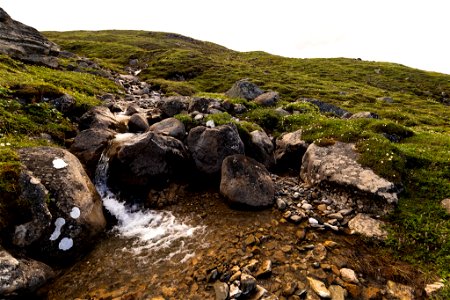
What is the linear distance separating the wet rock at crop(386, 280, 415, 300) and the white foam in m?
12.0

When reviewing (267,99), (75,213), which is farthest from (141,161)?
(267,99)

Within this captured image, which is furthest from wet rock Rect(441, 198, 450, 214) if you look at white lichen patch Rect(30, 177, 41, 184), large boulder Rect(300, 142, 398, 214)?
white lichen patch Rect(30, 177, 41, 184)

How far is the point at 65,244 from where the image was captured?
9.82 m

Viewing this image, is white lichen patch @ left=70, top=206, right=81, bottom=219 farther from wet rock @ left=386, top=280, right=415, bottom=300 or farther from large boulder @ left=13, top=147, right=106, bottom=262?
wet rock @ left=386, top=280, right=415, bottom=300

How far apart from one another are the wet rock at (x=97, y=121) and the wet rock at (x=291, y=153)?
9.73 m

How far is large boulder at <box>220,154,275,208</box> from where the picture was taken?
12758 millimetres

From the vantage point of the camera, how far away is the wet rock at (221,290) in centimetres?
816

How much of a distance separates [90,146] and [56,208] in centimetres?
517

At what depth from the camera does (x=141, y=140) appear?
547 inches

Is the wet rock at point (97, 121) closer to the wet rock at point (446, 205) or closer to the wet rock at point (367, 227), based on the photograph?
the wet rock at point (367, 227)

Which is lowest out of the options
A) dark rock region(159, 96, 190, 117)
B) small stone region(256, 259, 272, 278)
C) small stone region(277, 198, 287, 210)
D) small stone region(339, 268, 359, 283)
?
small stone region(256, 259, 272, 278)

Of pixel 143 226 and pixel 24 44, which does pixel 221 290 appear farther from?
pixel 24 44

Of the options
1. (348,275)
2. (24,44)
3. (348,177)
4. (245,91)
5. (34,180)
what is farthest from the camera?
(24,44)

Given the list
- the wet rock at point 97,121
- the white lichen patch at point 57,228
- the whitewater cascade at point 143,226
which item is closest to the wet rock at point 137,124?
the wet rock at point 97,121
